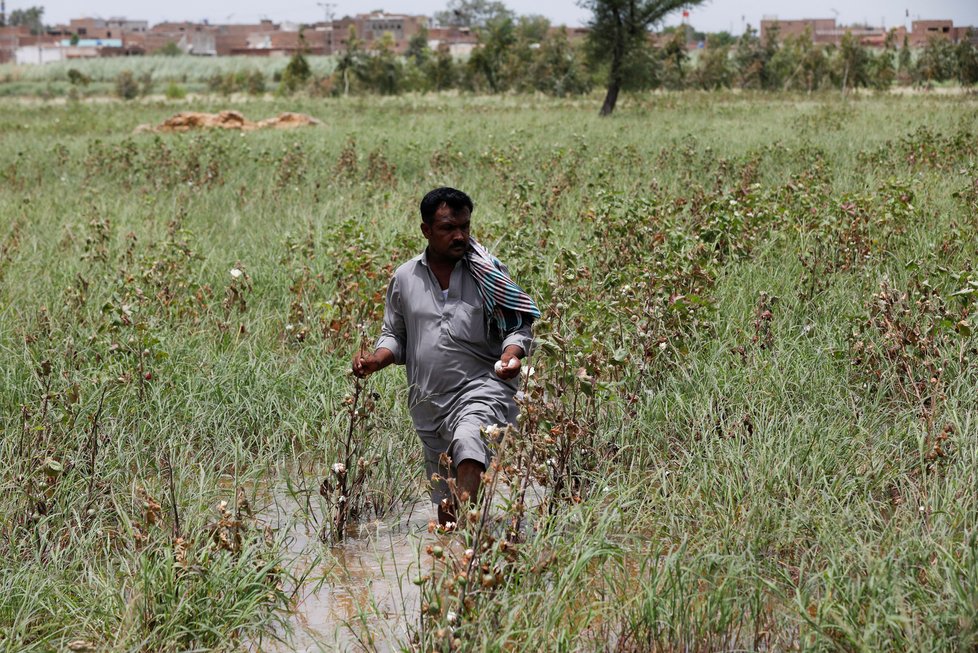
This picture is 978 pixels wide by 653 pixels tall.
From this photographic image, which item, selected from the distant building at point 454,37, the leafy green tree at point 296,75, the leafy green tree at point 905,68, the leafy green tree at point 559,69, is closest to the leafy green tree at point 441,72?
the leafy green tree at point 559,69

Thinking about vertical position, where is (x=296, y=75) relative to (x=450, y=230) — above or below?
above

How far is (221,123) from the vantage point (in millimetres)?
21688

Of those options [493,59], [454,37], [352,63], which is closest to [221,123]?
[352,63]

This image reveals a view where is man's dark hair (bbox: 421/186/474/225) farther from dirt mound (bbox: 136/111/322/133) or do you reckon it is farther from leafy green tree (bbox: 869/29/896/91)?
leafy green tree (bbox: 869/29/896/91)

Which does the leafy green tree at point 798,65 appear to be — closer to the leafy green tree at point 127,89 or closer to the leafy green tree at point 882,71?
the leafy green tree at point 882,71

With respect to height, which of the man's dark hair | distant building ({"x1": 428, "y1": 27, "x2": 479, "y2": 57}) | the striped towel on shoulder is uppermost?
distant building ({"x1": 428, "y1": 27, "x2": 479, "y2": 57})

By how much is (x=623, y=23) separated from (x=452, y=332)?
24737 mm

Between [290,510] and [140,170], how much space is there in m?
8.86

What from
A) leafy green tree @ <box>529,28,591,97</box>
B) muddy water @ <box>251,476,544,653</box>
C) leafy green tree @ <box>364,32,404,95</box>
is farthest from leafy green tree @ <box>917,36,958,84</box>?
muddy water @ <box>251,476,544,653</box>

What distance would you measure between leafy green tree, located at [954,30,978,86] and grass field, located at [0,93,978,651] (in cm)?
3097

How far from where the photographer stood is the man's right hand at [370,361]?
3.65 meters

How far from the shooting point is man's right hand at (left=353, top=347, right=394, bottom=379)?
3646 millimetres

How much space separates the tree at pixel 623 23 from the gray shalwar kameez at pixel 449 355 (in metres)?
23.4

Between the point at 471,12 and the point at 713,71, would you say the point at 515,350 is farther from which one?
the point at 471,12
